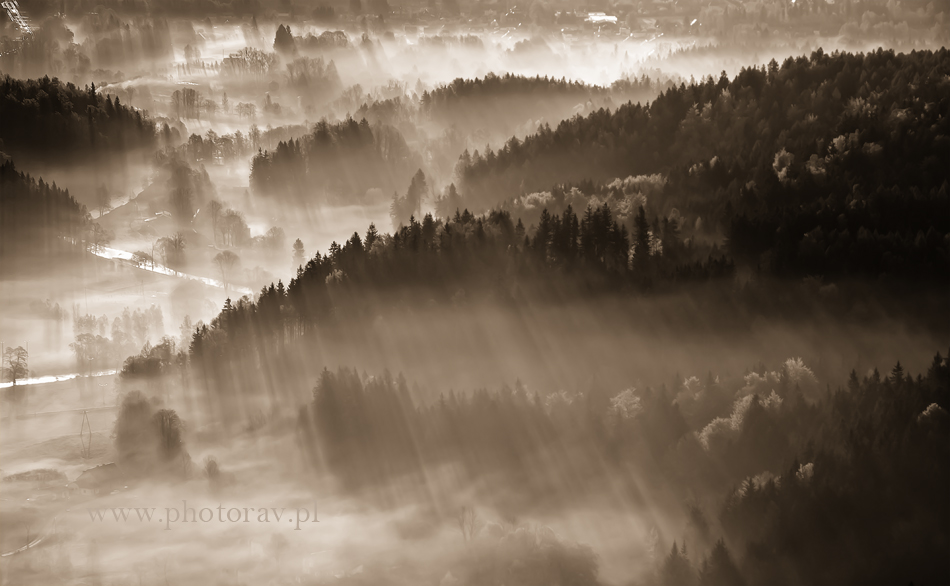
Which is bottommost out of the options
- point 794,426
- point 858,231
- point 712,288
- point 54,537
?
point 54,537

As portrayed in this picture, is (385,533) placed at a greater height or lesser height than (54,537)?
lesser

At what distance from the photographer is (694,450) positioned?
165 m

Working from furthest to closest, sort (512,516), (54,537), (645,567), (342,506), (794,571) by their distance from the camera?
(342,506) → (512,516) → (54,537) → (645,567) → (794,571)

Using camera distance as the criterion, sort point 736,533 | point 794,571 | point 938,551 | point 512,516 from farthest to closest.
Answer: point 512,516 < point 736,533 < point 794,571 < point 938,551

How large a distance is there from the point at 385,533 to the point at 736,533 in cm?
7902

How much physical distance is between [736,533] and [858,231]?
244 feet

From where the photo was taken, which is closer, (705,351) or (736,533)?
(736,533)

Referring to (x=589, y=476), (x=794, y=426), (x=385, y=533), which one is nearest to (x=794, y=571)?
(x=794, y=426)

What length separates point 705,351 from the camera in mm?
187250

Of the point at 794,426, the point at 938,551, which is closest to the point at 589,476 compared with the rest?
the point at 794,426

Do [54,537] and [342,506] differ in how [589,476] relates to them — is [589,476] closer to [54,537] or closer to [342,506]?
[342,506]

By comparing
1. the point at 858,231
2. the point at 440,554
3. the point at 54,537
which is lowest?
the point at 440,554

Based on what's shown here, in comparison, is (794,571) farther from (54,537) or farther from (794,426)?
(54,537)

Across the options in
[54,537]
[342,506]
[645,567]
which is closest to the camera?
[645,567]
